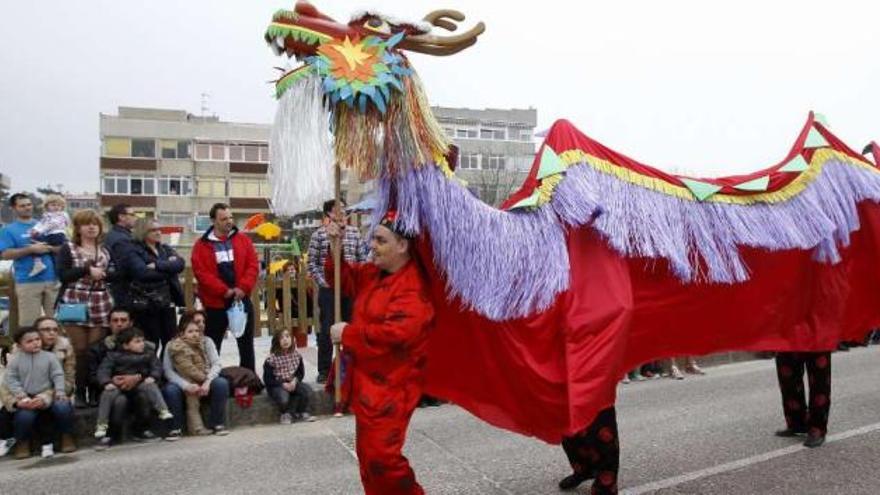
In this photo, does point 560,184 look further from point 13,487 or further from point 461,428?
point 13,487

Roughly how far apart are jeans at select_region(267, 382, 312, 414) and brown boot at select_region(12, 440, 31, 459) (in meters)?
1.74

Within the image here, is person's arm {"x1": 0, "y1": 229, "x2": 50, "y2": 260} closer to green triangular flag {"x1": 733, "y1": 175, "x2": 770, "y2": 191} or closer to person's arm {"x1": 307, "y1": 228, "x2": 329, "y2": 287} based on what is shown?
person's arm {"x1": 307, "y1": 228, "x2": 329, "y2": 287}

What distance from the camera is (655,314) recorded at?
351cm

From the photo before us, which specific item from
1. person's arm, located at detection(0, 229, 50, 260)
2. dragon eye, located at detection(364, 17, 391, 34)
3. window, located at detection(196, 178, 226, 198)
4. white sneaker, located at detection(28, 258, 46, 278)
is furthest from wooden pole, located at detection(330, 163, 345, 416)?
window, located at detection(196, 178, 226, 198)

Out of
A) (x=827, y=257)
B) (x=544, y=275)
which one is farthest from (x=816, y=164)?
(x=544, y=275)

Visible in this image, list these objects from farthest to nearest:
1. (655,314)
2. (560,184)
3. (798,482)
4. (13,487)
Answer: (13,487) → (798,482) → (655,314) → (560,184)

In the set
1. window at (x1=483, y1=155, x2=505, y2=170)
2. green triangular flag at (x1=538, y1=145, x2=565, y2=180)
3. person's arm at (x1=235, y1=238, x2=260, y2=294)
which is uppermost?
window at (x1=483, y1=155, x2=505, y2=170)

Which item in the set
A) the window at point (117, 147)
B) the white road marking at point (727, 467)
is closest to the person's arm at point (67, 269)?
the white road marking at point (727, 467)

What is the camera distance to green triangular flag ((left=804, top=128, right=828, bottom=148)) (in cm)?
433

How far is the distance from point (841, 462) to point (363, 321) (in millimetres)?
3199

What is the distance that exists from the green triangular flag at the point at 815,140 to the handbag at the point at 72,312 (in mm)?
5299

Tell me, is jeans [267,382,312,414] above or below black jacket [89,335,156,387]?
below

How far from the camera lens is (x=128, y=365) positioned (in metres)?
5.16

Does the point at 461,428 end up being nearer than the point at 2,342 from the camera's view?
Yes
